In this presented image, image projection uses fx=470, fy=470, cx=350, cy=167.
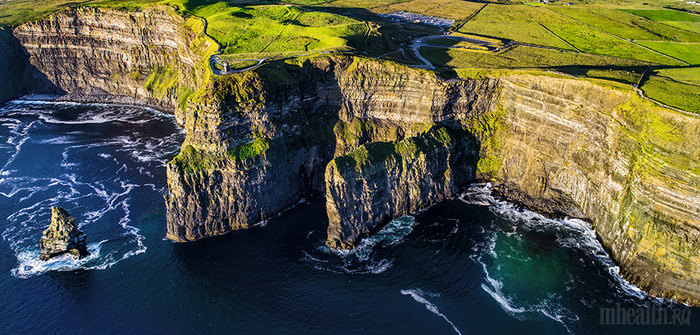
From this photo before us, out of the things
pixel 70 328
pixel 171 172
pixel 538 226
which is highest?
pixel 171 172

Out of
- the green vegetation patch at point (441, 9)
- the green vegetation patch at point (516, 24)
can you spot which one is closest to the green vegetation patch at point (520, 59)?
the green vegetation patch at point (516, 24)

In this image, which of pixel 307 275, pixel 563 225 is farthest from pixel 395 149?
pixel 563 225

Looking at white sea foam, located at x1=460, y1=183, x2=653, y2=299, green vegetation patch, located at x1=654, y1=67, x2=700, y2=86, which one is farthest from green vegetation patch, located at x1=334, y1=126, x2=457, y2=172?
green vegetation patch, located at x1=654, y1=67, x2=700, y2=86

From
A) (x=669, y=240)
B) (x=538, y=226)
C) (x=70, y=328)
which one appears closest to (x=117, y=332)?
(x=70, y=328)

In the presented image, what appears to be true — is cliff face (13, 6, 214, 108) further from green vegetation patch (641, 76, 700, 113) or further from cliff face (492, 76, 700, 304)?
green vegetation patch (641, 76, 700, 113)

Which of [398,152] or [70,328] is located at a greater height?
[398,152]

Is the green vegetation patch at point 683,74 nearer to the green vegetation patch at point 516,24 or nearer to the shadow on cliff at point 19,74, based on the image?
the green vegetation patch at point 516,24

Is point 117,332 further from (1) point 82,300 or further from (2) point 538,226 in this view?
(2) point 538,226
